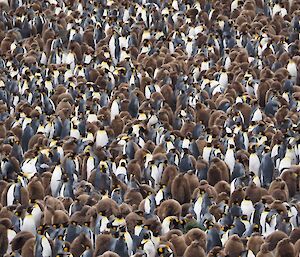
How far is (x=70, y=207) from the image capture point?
12242 mm

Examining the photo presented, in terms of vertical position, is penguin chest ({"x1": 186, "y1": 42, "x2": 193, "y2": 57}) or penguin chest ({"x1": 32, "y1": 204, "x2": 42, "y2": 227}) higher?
penguin chest ({"x1": 186, "y1": 42, "x2": 193, "y2": 57})

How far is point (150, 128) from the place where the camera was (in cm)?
1460

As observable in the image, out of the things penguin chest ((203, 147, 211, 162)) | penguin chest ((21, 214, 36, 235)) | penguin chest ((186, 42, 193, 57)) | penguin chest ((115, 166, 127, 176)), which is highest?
penguin chest ((186, 42, 193, 57))

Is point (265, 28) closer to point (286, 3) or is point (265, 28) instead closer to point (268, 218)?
point (286, 3)

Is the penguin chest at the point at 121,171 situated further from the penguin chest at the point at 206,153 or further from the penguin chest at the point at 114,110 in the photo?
the penguin chest at the point at 114,110

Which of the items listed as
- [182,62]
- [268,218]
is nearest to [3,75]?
[182,62]

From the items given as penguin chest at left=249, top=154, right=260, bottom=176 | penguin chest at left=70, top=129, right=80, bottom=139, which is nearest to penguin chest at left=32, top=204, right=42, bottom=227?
penguin chest at left=70, top=129, right=80, bottom=139

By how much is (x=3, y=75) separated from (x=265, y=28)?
4770 millimetres

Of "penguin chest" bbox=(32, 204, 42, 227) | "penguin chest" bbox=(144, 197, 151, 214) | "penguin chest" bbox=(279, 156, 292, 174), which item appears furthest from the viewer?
"penguin chest" bbox=(279, 156, 292, 174)

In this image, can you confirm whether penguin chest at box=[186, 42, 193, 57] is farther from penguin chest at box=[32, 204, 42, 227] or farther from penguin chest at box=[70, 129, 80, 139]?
penguin chest at box=[32, 204, 42, 227]

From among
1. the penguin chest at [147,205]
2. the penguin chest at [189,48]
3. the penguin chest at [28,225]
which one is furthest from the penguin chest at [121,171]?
the penguin chest at [189,48]

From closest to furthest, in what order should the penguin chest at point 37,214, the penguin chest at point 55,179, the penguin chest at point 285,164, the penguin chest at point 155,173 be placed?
1. the penguin chest at point 37,214
2. the penguin chest at point 55,179
3. the penguin chest at point 155,173
4. the penguin chest at point 285,164

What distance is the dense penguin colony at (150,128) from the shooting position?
11594 mm

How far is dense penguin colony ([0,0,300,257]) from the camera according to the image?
1159cm
